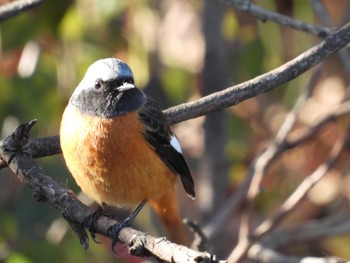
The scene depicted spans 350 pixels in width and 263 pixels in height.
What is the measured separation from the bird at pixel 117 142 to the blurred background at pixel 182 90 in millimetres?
665

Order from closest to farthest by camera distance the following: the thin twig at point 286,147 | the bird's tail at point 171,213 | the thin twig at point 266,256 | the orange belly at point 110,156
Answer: the orange belly at point 110,156
the bird's tail at point 171,213
the thin twig at point 266,256
the thin twig at point 286,147

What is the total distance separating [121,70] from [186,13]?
3639 mm

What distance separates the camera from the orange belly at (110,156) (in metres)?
4.88

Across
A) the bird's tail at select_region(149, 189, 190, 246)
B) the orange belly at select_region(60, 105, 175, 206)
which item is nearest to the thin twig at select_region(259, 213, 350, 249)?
the bird's tail at select_region(149, 189, 190, 246)

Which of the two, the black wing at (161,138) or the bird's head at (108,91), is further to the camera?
the black wing at (161,138)

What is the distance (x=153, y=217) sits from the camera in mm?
7668

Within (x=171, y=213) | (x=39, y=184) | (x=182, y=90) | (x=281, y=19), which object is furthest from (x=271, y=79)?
(x=182, y=90)

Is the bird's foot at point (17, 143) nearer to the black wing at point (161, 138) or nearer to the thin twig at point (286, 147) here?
the black wing at point (161, 138)

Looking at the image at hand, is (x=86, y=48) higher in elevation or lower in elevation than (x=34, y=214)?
higher

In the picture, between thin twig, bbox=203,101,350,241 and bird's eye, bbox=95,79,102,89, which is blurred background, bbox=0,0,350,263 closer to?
thin twig, bbox=203,101,350,241

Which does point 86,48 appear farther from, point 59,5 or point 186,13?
point 186,13

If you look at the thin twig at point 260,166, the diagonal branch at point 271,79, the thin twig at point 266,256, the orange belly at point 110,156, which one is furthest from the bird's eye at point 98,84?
the thin twig at point 266,256

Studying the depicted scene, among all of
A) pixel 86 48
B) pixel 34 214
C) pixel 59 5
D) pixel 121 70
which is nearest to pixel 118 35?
pixel 86 48

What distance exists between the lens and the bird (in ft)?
16.0
